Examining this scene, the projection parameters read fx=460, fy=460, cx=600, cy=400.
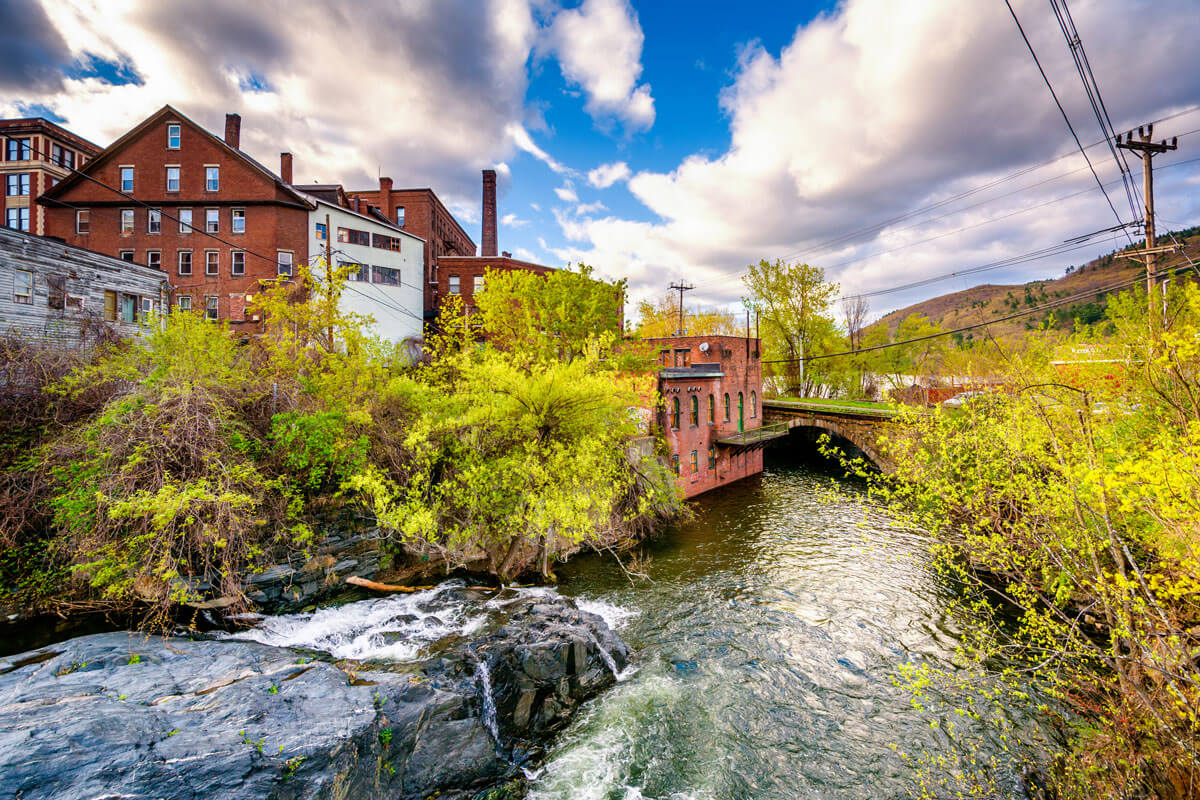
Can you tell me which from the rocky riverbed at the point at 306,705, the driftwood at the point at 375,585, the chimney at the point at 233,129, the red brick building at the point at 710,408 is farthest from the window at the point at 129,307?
the red brick building at the point at 710,408

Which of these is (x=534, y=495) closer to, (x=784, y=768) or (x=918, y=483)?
(x=784, y=768)

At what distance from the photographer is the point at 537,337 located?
2019 centimetres

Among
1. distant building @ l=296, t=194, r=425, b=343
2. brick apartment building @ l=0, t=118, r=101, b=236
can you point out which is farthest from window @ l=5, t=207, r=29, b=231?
distant building @ l=296, t=194, r=425, b=343

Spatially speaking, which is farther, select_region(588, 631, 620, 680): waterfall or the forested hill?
the forested hill

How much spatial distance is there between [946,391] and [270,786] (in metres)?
33.7

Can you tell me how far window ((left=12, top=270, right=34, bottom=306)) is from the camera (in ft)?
51.1

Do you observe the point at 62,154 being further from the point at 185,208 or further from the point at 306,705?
the point at 306,705

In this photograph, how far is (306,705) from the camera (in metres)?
7.03

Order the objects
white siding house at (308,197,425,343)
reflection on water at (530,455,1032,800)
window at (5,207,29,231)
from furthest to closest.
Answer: window at (5,207,29,231), white siding house at (308,197,425,343), reflection on water at (530,455,1032,800)

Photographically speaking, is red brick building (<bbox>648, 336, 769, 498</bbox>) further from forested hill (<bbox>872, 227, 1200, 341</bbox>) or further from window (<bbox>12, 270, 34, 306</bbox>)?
forested hill (<bbox>872, 227, 1200, 341</bbox>)

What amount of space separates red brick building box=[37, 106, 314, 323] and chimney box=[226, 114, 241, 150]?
3.14 meters

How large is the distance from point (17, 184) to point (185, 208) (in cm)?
2130

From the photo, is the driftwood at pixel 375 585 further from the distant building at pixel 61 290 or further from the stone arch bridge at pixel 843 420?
the stone arch bridge at pixel 843 420

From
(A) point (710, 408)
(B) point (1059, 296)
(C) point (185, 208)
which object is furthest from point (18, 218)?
(B) point (1059, 296)
